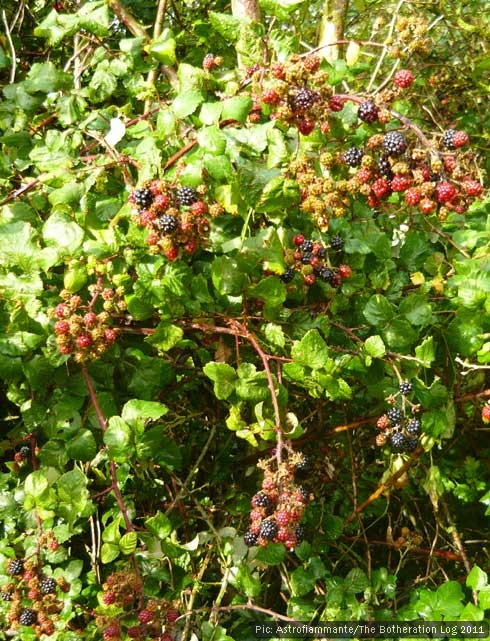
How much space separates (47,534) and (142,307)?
61 centimetres

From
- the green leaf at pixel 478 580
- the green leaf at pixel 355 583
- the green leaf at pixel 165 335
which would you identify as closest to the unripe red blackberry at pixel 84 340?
the green leaf at pixel 165 335

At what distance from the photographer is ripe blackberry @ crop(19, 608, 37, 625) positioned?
4.83 feet

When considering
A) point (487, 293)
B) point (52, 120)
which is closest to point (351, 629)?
point (487, 293)

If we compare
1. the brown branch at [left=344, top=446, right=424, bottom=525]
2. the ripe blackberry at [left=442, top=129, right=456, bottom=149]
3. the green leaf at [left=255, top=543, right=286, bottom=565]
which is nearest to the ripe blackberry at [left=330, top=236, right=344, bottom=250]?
the ripe blackberry at [left=442, top=129, right=456, bottom=149]

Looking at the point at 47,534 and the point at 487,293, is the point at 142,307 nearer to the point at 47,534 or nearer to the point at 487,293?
the point at 47,534

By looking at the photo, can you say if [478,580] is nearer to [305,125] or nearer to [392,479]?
[392,479]

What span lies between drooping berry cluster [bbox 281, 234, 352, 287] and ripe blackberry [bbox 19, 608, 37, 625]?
102 cm

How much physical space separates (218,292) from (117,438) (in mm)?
414

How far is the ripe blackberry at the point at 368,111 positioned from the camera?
3.98 ft

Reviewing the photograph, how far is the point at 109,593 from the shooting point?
1.39 meters

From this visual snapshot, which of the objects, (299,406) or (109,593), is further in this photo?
(299,406)

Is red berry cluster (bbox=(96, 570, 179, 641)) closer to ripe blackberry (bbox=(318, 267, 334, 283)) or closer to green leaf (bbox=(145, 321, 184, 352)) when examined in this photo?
green leaf (bbox=(145, 321, 184, 352))

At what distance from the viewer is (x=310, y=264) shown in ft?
5.09

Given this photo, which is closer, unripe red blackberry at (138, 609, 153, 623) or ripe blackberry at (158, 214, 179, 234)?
ripe blackberry at (158, 214, 179, 234)
